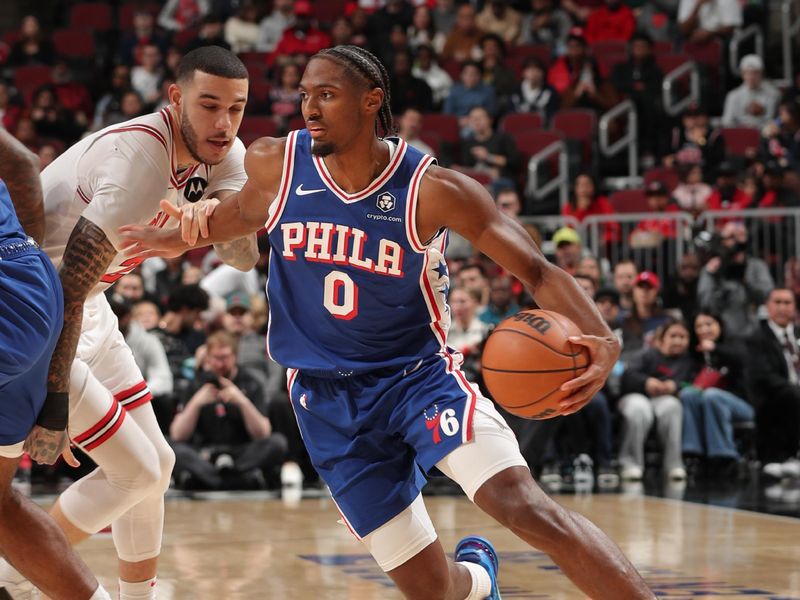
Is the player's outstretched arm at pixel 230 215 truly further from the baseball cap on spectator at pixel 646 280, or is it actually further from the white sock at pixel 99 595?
the baseball cap on spectator at pixel 646 280

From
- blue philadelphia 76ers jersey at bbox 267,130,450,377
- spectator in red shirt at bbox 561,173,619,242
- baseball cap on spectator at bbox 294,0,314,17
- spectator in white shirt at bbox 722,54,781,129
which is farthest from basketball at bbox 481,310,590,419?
baseball cap on spectator at bbox 294,0,314,17

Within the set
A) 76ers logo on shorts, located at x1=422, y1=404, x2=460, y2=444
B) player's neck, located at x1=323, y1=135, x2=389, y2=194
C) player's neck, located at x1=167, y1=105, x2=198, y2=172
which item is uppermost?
player's neck, located at x1=167, y1=105, x2=198, y2=172

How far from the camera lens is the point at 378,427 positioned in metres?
4.32

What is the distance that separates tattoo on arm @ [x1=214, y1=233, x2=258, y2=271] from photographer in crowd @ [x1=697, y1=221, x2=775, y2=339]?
7013 millimetres

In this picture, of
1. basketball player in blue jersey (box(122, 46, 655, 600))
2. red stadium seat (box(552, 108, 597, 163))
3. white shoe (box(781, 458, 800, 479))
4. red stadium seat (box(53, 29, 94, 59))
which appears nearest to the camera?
basketball player in blue jersey (box(122, 46, 655, 600))

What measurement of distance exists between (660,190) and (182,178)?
870cm

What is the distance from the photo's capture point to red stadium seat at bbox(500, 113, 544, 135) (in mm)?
14945

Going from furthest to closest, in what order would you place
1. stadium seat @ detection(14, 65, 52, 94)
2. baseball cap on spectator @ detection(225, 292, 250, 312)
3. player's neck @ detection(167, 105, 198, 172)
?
stadium seat @ detection(14, 65, 52, 94) < baseball cap on spectator @ detection(225, 292, 250, 312) < player's neck @ detection(167, 105, 198, 172)

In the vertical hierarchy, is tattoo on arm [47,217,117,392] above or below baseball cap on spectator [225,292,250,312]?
above

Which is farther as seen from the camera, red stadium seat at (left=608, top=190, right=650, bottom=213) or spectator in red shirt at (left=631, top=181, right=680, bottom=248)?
red stadium seat at (left=608, top=190, right=650, bottom=213)

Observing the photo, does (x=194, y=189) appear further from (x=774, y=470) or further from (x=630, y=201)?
(x=630, y=201)

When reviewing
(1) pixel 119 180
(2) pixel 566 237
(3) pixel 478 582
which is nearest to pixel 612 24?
(2) pixel 566 237

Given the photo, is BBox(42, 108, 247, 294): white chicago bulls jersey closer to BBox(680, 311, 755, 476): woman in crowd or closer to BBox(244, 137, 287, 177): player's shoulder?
BBox(244, 137, 287, 177): player's shoulder

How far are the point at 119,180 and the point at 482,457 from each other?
1.75 metres
